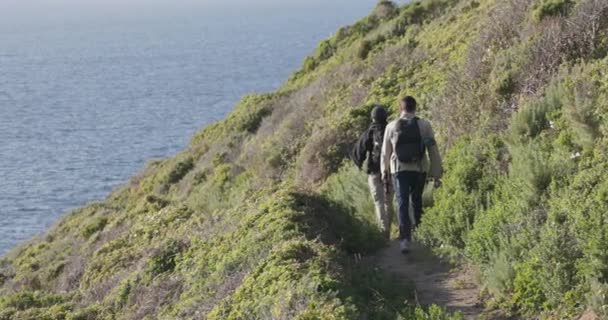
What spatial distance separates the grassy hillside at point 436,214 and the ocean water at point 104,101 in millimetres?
17922

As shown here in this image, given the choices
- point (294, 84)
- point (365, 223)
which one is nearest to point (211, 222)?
point (365, 223)

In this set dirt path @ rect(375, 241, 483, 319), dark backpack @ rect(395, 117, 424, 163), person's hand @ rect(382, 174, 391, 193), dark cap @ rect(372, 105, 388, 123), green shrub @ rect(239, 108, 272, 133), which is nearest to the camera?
dirt path @ rect(375, 241, 483, 319)

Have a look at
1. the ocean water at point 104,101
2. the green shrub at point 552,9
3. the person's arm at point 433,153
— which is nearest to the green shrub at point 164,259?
the person's arm at point 433,153

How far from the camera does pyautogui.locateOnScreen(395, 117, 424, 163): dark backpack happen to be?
30.0 ft

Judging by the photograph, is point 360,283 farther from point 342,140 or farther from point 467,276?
point 342,140

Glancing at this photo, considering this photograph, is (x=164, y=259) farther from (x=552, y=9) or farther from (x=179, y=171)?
(x=179, y=171)

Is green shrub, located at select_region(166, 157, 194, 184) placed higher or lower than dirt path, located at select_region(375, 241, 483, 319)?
lower

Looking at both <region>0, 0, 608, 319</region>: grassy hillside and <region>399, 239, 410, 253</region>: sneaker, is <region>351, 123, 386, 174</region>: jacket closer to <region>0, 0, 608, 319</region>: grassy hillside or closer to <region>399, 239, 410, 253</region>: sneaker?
<region>0, 0, 608, 319</region>: grassy hillside

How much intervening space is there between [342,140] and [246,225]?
5647 millimetres

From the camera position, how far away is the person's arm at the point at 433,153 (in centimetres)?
915

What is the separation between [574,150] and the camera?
27.7ft

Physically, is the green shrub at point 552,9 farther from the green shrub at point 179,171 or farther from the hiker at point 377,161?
the green shrub at point 179,171

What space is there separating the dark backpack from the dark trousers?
0.19 metres

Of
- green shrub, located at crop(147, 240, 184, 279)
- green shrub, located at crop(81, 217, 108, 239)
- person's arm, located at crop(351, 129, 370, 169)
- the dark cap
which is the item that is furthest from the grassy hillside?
green shrub, located at crop(81, 217, 108, 239)
